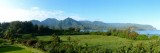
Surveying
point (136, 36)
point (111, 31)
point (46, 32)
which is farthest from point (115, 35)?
point (46, 32)

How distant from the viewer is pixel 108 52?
20.8m

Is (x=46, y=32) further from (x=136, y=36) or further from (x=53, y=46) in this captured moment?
(x=53, y=46)

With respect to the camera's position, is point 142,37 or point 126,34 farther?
point 126,34

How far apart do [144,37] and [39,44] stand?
29.2 m

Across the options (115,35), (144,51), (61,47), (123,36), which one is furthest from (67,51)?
(115,35)

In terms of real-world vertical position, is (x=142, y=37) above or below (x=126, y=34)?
below

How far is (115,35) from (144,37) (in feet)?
43.9

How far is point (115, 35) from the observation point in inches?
2596

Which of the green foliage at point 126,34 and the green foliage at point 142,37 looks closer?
the green foliage at point 142,37

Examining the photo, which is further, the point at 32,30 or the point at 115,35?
the point at 32,30

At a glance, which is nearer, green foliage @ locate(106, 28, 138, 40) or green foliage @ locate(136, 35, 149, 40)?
green foliage @ locate(136, 35, 149, 40)

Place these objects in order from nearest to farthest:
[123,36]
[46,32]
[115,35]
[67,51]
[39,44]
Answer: [67,51] < [39,44] < [123,36] < [115,35] < [46,32]

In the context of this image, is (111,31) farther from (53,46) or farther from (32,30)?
(53,46)

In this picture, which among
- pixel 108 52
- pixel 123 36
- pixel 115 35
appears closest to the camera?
pixel 108 52
